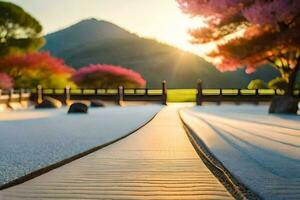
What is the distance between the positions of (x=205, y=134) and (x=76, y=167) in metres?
5.49

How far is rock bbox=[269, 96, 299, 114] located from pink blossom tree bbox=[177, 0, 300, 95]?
2.54 m

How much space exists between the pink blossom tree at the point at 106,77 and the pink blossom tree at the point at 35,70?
1338 millimetres

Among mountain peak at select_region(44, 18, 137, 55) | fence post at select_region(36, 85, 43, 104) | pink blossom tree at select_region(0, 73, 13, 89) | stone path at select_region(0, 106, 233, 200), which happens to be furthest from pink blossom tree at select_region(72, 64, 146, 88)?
mountain peak at select_region(44, 18, 137, 55)

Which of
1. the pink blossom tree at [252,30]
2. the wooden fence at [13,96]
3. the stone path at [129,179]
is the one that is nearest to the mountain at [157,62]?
the wooden fence at [13,96]

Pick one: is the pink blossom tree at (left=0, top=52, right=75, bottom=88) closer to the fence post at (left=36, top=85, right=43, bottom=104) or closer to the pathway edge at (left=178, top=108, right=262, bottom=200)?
the fence post at (left=36, top=85, right=43, bottom=104)

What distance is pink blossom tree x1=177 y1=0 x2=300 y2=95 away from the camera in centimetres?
2200

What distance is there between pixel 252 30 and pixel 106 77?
1837 cm

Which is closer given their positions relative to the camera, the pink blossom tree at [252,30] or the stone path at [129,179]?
the stone path at [129,179]

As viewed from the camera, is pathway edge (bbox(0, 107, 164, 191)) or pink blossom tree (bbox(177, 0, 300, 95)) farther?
pink blossom tree (bbox(177, 0, 300, 95))

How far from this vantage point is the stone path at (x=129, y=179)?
5.32 meters

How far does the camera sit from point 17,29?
45844 millimetres

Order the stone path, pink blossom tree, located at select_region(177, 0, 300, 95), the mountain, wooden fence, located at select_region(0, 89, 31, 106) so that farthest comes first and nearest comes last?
the mountain < wooden fence, located at select_region(0, 89, 31, 106) < pink blossom tree, located at select_region(177, 0, 300, 95) < the stone path

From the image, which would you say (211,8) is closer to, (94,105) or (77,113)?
(77,113)

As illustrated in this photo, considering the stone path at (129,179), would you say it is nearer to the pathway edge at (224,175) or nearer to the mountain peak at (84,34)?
the pathway edge at (224,175)
